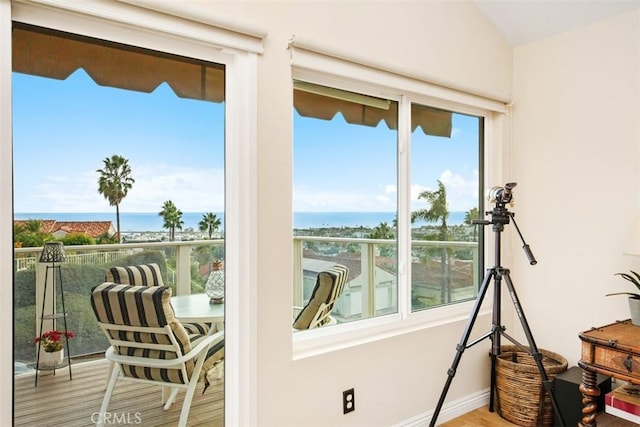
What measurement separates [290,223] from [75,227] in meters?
0.87

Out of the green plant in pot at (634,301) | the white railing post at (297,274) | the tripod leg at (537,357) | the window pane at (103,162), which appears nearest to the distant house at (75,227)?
the window pane at (103,162)

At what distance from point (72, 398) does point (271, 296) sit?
84 cm

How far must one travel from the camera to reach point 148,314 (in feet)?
5.78

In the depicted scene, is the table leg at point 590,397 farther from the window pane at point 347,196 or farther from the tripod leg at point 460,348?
the window pane at point 347,196

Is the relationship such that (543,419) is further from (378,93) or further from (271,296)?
(378,93)

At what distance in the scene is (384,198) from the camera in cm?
252

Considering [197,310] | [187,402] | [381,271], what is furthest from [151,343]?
[381,271]

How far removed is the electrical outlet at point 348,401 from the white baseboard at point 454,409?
37cm

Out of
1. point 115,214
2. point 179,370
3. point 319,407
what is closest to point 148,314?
point 179,370

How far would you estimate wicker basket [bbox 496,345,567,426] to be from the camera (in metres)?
2.54

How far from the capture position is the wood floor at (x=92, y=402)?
1.54m

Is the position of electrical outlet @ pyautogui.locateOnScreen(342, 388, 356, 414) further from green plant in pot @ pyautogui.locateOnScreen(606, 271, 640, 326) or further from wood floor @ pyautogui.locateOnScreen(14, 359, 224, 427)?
green plant in pot @ pyautogui.locateOnScreen(606, 271, 640, 326)

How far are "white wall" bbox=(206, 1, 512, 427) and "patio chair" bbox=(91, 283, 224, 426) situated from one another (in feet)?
0.89

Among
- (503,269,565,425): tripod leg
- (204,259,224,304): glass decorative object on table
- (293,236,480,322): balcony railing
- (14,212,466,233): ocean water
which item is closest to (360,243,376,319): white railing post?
(293,236,480,322): balcony railing
